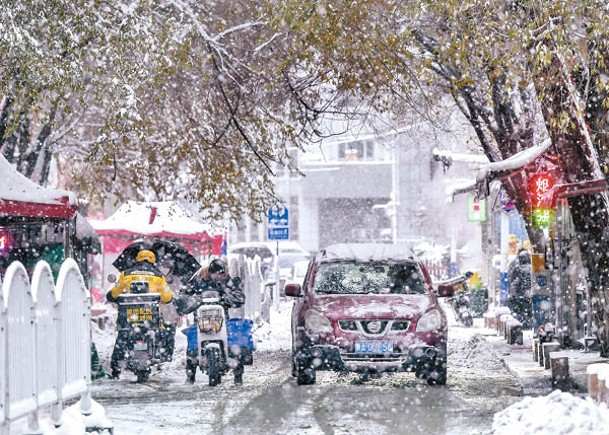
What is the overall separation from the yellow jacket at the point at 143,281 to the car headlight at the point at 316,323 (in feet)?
6.70

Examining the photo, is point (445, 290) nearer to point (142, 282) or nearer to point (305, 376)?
point (305, 376)

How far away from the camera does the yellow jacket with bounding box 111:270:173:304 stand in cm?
1633

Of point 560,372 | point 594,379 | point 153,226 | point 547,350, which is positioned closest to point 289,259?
point 153,226

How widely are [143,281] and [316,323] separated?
242cm

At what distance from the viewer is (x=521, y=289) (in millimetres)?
24906

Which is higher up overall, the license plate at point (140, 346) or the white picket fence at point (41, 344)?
the white picket fence at point (41, 344)

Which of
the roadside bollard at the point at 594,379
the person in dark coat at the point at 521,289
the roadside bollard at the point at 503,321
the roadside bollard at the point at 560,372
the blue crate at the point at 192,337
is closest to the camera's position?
the roadside bollard at the point at 594,379

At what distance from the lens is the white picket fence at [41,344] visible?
7766 mm

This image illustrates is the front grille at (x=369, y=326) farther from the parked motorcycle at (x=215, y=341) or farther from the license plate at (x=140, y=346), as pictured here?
the license plate at (x=140, y=346)

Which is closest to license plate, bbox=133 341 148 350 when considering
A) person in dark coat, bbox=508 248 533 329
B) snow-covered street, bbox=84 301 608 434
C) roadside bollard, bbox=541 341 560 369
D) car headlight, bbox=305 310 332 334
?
snow-covered street, bbox=84 301 608 434

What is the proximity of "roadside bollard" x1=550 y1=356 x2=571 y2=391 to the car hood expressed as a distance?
1.91 m

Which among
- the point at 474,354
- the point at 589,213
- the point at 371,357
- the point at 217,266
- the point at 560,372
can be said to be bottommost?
the point at 474,354

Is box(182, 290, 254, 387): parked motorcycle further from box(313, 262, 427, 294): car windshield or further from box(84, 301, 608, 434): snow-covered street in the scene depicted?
box(313, 262, 427, 294): car windshield

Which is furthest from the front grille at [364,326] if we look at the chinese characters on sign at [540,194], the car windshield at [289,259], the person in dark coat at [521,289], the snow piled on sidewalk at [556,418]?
the car windshield at [289,259]
